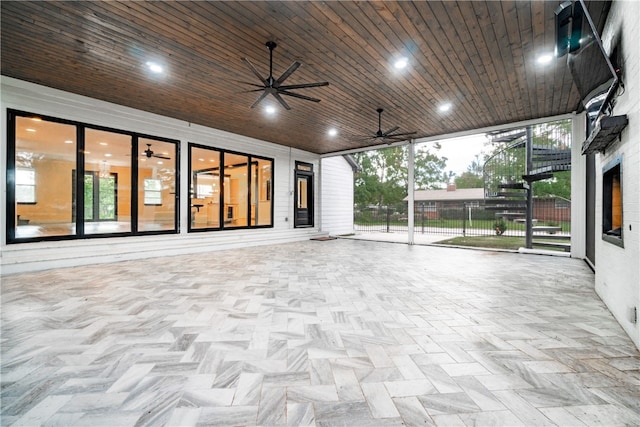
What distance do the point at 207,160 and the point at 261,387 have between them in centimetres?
672

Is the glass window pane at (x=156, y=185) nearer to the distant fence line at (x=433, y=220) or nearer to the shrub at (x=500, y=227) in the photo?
the distant fence line at (x=433, y=220)

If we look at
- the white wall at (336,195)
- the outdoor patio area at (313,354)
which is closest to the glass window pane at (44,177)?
the outdoor patio area at (313,354)

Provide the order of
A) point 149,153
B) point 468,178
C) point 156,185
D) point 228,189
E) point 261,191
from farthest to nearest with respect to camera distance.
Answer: point 468,178 < point 261,191 < point 228,189 < point 156,185 < point 149,153

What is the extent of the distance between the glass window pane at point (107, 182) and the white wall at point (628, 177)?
7.43 meters

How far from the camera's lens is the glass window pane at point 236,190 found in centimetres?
777

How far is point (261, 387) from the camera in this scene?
5.24 ft

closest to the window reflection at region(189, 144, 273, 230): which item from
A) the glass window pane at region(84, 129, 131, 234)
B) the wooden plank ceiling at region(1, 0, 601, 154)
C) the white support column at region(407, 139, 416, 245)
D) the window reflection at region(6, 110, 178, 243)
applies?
the window reflection at region(6, 110, 178, 243)

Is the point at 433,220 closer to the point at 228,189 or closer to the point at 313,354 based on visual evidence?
the point at 228,189

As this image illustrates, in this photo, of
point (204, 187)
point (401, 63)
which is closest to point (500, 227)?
point (401, 63)

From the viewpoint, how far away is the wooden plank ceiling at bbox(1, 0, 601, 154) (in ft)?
9.69

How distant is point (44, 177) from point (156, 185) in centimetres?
187

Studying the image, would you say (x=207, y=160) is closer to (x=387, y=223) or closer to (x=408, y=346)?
(x=408, y=346)

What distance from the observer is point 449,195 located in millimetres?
21078

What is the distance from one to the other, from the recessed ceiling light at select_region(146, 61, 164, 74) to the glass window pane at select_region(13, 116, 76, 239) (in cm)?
239
